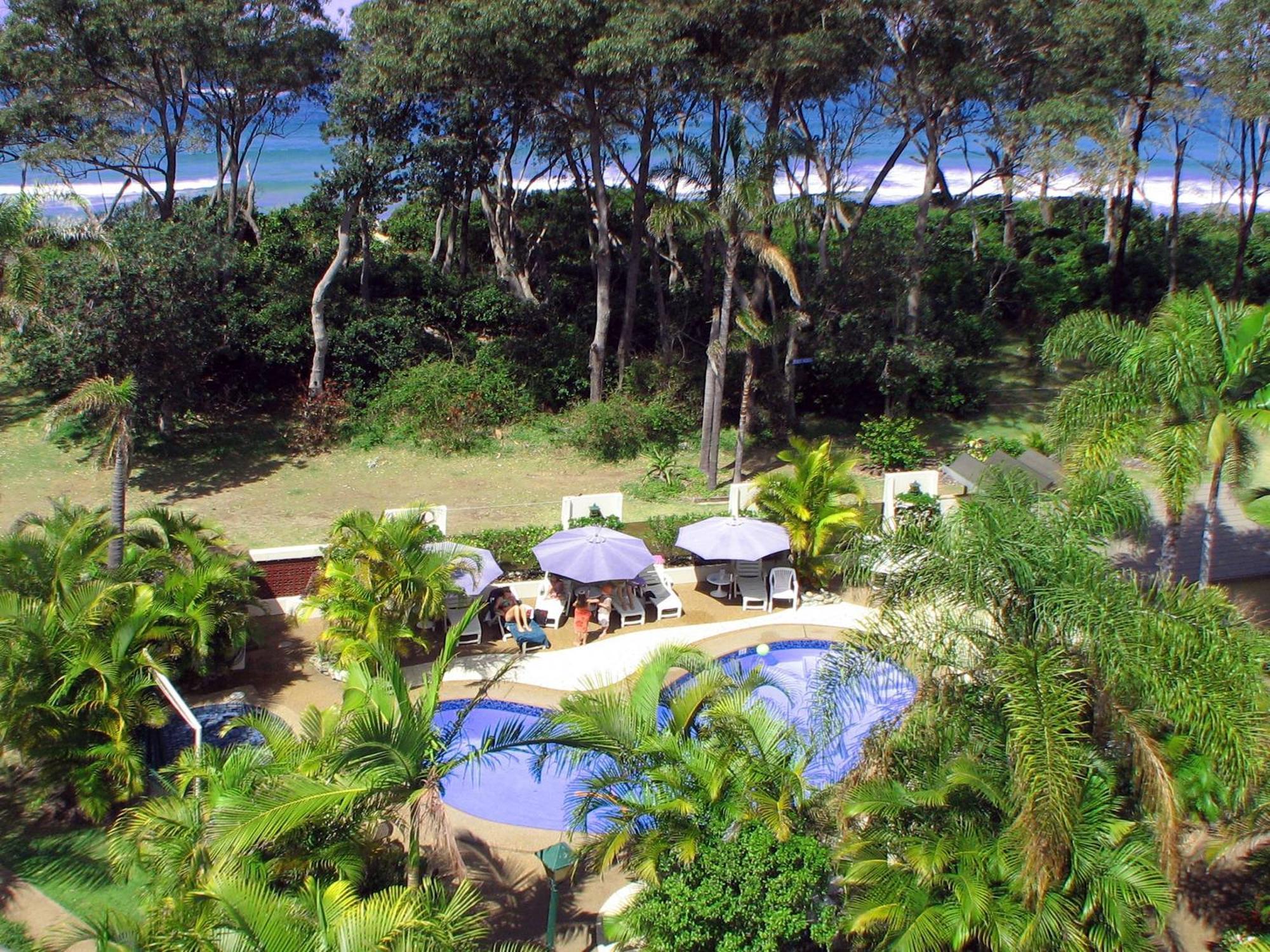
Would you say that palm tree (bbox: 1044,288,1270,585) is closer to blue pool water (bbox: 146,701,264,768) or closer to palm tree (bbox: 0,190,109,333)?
blue pool water (bbox: 146,701,264,768)

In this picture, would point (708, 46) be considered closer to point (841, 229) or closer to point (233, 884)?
point (841, 229)

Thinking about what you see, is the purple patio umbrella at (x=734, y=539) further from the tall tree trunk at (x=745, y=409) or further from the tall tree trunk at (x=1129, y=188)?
the tall tree trunk at (x=1129, y=188)

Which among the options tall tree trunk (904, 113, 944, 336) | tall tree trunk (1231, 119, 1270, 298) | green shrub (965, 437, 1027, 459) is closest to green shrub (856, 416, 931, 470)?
green shrub (965, 437, 1027, 459)

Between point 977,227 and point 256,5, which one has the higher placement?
point 256,5

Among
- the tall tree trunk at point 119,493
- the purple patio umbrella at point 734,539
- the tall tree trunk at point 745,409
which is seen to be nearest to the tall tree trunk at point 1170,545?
the purple patio umbrella at point 734,539

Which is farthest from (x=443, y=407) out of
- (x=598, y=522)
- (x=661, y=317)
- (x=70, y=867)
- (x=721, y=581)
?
(x=70, y=867)

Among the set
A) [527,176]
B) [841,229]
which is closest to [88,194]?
[527,176]
